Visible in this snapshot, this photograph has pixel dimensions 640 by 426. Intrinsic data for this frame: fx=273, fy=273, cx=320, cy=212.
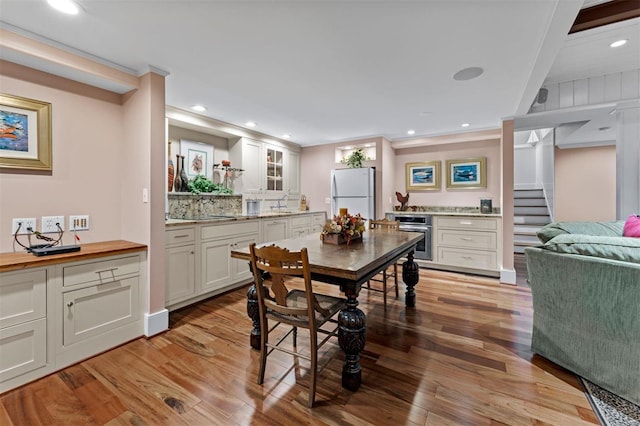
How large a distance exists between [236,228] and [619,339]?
3387 millimetres

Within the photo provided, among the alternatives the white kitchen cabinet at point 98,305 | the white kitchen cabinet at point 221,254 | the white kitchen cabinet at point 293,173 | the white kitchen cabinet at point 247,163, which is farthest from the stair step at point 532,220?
the white kitchen cabinet at point 98,305

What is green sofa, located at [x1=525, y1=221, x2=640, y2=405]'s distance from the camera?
1.53 metres

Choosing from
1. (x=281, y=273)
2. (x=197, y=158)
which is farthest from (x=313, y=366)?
(x=197, y=158)

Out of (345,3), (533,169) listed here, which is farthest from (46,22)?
(533,169)

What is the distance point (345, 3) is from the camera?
5.19 ft

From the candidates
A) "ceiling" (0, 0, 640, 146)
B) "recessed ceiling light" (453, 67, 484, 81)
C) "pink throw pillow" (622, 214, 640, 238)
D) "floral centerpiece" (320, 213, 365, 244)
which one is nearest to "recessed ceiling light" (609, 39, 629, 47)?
"ceiling" (0, 0, 640, 146)

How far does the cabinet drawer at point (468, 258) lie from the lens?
3.98 metres

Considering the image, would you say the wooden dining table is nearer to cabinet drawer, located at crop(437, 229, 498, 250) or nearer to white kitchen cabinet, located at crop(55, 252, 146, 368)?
white kitchen cabinet, located at crop(55, 252, 146, 368)

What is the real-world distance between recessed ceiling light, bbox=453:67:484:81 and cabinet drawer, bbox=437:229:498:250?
7.87 ft

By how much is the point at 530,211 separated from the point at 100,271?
7.59 meters

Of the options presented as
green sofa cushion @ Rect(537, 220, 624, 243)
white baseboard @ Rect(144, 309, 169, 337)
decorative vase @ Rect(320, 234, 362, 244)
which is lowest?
white baseboard @ Rect(144, 309, 169, 337)

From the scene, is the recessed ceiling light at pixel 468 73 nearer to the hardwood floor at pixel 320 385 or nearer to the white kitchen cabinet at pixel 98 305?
the hardwood floor at pixel 320 385

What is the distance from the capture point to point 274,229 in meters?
4.06

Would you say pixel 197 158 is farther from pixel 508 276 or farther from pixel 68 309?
pixel 508 276
